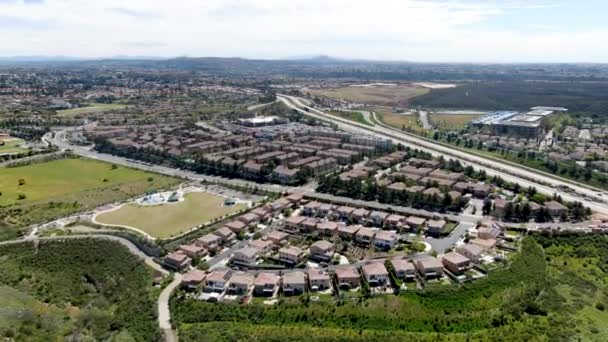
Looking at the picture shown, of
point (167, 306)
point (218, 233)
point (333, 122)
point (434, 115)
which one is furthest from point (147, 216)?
point (434, 115)

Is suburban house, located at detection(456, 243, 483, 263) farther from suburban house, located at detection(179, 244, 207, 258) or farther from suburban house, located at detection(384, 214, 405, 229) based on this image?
suburban house, located at detection(179, 244, 207, 258)

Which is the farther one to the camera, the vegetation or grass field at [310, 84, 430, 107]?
grass field at [310, 84, 430, 107]

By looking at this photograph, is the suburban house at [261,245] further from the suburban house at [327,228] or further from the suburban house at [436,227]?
the suburban house at [436,227]

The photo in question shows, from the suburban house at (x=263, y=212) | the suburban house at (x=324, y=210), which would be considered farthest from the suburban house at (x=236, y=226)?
the suburban house at (x=324, y=210)

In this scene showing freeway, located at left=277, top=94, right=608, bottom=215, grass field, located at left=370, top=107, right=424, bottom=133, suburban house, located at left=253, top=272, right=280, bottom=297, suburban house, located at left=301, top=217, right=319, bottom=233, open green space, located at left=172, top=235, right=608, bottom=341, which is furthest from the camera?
grass field, located at left=370, top=107, right=424, bottom=133

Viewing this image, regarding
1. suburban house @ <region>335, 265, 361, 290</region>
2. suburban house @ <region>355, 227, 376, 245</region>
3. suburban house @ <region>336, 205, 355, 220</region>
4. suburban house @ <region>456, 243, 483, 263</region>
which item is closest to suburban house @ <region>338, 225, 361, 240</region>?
suburban house @ <region>355, 227, 376, 245</region>

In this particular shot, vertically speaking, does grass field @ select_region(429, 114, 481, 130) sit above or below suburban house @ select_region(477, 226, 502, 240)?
above

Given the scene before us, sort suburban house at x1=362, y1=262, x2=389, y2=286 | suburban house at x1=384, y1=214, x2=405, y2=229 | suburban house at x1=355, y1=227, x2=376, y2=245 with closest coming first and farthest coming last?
suburban house at x1=362, y1=262, x2=389, y2=286, suburban house at x1=355, y1=227, x2=376, y2=245, suburban house at x1=384, y1=214, x2=405, y2=229

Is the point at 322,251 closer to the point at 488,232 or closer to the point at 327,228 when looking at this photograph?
the point at 327,228

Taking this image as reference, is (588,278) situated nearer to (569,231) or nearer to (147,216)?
(569,231)
